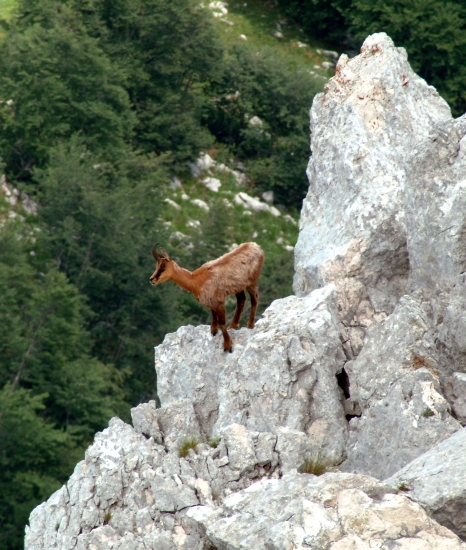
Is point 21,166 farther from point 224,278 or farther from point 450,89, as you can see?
point 224,278

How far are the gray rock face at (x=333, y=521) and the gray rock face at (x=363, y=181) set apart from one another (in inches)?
242

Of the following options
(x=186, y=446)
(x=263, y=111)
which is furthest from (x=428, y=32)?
(x=186, y=446)

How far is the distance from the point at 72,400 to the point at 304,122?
101ft

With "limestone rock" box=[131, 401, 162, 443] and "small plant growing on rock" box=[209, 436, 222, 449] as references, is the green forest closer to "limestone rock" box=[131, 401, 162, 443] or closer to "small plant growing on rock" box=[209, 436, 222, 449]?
"limestone rock" box=[131, 401, 162, 443]

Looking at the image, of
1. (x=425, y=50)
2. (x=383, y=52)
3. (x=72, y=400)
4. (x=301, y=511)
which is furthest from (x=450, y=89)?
(x=301, y=511)

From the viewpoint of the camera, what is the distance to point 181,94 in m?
76.3

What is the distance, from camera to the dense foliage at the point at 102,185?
5500 cm

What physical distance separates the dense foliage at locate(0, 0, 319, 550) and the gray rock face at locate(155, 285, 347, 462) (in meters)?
32.5

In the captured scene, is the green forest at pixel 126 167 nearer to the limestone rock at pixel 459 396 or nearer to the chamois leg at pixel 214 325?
the chamois leg at pixel 214 325

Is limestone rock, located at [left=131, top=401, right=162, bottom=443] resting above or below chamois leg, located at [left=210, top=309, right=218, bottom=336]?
below

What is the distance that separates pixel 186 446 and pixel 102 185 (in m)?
49.0

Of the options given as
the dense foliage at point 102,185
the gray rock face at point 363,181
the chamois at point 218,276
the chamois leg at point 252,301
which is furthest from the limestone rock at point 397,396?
the dense foliage at point 102,185

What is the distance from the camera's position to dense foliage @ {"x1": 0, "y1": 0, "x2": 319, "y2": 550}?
55000 millimetres

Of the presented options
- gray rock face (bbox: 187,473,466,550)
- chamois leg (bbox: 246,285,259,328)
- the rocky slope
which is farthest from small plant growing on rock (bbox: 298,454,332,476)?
chamois leg (bbox: 246,285,259,328)
